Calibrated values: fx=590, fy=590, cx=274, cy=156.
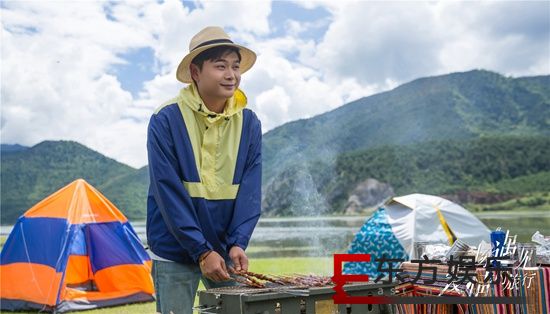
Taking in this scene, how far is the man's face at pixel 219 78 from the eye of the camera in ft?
10.5

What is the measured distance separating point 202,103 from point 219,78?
0.54 ft

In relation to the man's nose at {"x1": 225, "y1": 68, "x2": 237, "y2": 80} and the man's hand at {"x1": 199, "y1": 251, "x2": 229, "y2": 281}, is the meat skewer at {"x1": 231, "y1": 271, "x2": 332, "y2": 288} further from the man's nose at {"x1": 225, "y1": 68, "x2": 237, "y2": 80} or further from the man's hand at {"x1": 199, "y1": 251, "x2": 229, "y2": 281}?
the man's nose at {"x1": 225, "y1": 68, "x2": 237, "y2": 80}

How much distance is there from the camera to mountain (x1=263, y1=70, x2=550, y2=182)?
110 metres

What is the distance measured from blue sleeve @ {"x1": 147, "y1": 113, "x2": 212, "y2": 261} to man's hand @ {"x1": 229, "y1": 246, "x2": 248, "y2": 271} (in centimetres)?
17

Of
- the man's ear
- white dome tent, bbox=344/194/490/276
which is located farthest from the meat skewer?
white dome tent, bbox=344/194/490/276

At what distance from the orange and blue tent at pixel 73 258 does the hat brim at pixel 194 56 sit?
6.10 metres

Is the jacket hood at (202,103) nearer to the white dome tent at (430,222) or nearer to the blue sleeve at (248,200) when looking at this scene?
the blue sleeve at (248,200)

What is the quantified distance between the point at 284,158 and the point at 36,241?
10682 centimetres

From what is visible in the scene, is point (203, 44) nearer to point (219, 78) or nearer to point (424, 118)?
Answer: point (219, 78)

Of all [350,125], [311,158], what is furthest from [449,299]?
[350,125]

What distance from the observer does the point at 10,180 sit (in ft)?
314

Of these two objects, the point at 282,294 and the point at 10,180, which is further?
the point at 10,180

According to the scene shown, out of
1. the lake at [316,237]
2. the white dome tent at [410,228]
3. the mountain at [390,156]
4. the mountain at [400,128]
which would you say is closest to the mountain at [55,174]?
the mountain at [390,156]

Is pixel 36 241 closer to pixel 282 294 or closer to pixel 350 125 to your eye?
pixel 282 294
